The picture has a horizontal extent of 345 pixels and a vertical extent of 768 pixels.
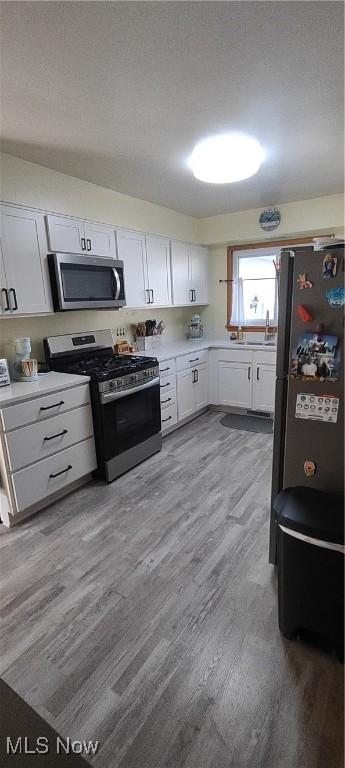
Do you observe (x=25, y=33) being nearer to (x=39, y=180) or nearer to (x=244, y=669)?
(x=39, y=180)

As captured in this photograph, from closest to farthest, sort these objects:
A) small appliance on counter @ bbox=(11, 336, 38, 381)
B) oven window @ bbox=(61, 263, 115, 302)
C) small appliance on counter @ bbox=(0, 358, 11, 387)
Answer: small appliance on counter @ bbox=(0, 358, 11, 387)
small appliance on counter @ bbox=(11, 336, 38, 381)
oven window @ bbox=(61, 263, 115, 302)

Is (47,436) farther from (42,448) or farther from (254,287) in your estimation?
(254,287)

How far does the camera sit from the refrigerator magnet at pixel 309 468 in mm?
1598

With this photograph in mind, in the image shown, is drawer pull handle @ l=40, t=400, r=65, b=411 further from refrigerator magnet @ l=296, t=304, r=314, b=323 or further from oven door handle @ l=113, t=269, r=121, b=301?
refrigerator magnet @ l=296, t=304, r=314, b=323

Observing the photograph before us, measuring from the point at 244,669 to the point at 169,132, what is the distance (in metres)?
2.75

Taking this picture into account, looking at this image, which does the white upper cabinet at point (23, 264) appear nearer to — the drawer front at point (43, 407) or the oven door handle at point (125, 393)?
the drawer front at point (43, 407)

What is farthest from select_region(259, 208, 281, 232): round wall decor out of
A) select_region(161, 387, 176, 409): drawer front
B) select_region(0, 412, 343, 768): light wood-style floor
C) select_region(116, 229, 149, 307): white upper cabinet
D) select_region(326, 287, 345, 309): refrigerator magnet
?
select_region(0, 412, 343, 768): light wood-style floor

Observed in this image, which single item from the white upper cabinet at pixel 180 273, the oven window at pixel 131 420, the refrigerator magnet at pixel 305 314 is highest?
the white upper cabinet at pixel 180 273

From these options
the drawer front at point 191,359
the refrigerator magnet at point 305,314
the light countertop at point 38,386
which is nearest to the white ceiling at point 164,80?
the refrigerator magnet at point 305,314

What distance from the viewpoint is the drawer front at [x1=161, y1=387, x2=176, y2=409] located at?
11.7 feet

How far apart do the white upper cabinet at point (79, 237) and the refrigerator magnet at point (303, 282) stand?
6.27 ft

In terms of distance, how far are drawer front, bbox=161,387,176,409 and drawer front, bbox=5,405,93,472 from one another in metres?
1.00

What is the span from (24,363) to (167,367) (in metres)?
1.43

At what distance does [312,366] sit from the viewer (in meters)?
1.51
